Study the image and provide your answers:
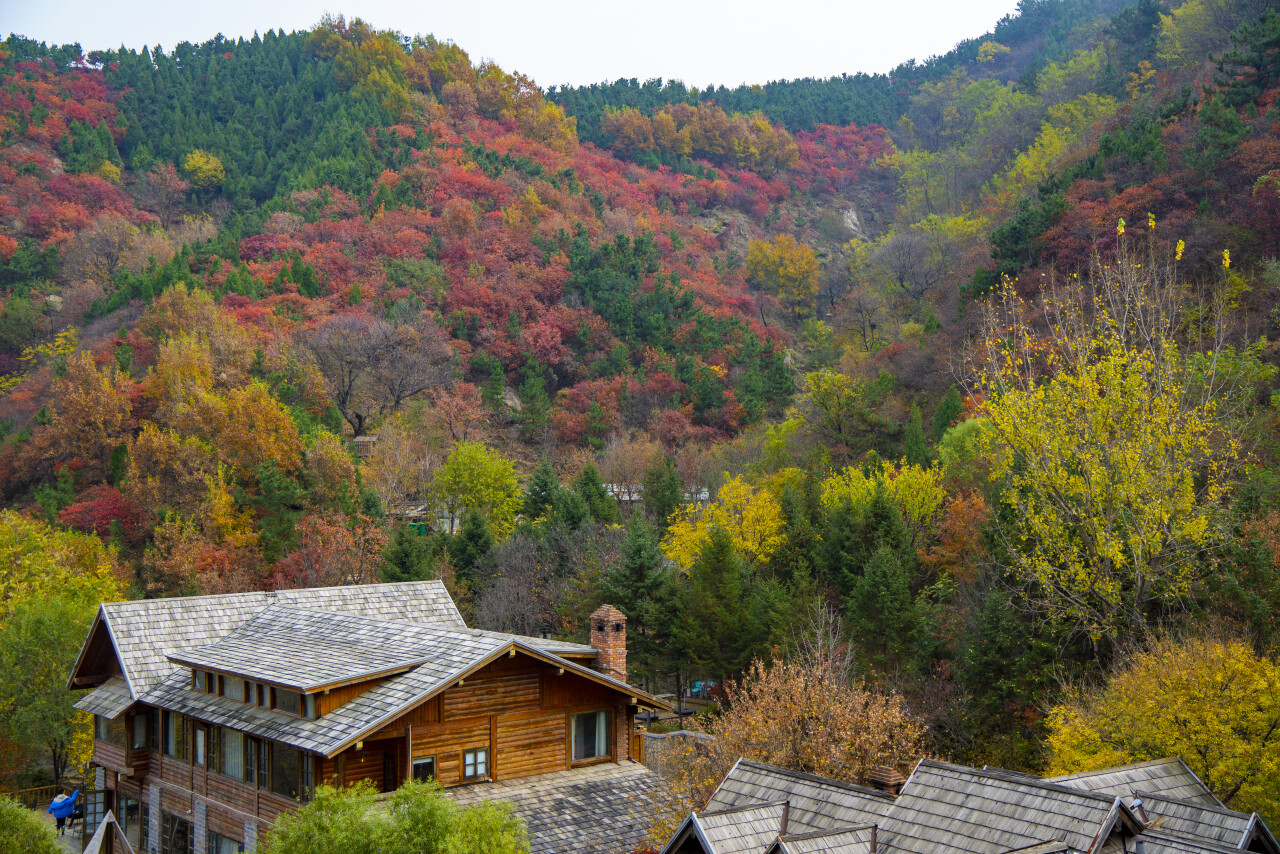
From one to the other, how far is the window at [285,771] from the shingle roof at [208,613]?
558 cm

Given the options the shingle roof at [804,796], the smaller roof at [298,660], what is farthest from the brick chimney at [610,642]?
the shingle roof at [804,796]

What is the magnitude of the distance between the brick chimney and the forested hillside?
8.74 m

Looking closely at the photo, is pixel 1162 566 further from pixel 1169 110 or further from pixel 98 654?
pixel 1169 110

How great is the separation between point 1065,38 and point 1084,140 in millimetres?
69226

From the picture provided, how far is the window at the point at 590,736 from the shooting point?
79.7 feet

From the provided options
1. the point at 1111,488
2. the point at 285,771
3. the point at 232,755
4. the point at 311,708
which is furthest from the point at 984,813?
the point at 232,755

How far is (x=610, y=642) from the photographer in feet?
81.9

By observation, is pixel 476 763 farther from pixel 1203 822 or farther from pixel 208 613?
pixel 1203 822

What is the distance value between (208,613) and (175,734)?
10.7ft

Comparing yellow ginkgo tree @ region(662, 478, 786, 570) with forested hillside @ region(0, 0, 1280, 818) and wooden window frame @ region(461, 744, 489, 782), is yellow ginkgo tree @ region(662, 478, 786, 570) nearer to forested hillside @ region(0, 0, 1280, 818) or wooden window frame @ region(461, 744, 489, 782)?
forested hillside @ region(0, 0, 1280, 818)

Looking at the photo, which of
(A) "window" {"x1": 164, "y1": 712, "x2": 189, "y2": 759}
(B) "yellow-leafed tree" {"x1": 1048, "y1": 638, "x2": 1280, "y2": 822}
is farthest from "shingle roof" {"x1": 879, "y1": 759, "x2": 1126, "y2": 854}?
(A) "window" {"x1": 164, "y1": 712, "x2": 189, "y2": 759}

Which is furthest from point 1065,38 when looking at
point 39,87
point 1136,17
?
point 39,87

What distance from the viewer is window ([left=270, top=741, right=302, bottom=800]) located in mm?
21703

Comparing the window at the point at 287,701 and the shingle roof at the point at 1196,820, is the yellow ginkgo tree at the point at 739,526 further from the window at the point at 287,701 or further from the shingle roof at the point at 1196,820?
the shingle roof at the point at 1196,820
